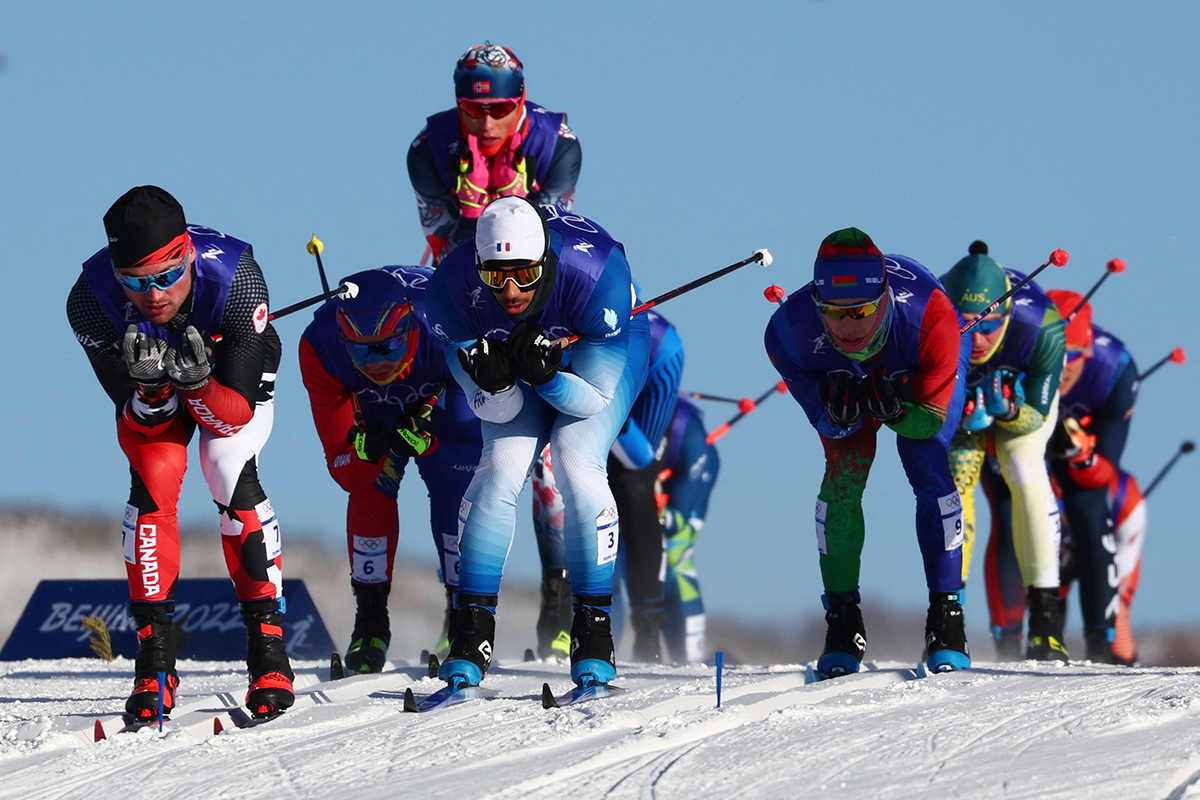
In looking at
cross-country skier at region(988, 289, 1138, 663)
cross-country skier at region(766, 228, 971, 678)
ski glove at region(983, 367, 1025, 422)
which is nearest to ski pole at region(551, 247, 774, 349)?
cross-country skier at region(766, 228, 971, 678)

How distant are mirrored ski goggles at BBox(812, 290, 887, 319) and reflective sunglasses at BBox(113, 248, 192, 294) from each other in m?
2.44

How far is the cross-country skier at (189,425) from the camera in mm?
5926

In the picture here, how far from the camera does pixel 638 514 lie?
976 centimetres

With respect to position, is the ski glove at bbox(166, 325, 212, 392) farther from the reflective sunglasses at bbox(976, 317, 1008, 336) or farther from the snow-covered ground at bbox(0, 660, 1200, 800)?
the reflective sunglasses at bbox(976, 317, 1008, 336)

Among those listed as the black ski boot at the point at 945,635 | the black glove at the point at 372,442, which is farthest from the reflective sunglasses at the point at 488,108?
the black ski boot at the point at 945,635

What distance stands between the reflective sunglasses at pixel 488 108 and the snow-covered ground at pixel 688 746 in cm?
327

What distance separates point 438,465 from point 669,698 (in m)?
2.34

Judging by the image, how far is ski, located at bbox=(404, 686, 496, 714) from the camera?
5.96 meters

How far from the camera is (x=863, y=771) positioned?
4.77 metres

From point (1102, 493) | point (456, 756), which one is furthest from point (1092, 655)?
point (456, 756)

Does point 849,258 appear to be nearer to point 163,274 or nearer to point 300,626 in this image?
point 163,274

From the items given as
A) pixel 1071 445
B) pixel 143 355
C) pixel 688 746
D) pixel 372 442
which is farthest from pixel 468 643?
pixel 1071 445

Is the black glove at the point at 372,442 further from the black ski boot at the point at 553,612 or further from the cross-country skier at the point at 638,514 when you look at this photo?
the black ski boot at the point at 553,612

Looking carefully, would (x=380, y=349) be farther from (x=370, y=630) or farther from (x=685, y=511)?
(x=685, y=511)
